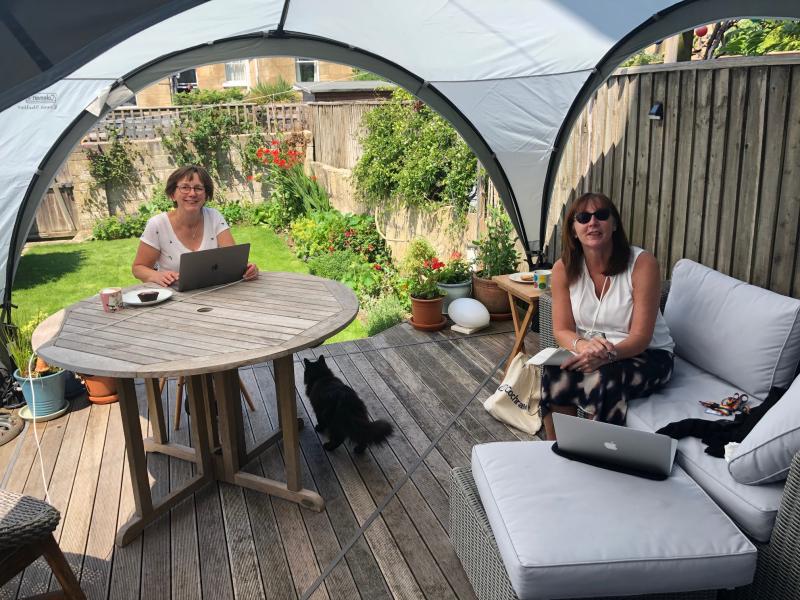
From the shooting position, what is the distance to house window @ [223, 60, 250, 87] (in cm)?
1775

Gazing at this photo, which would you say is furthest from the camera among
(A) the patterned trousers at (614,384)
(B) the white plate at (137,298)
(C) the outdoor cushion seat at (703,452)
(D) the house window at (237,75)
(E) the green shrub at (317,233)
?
(D) the house window at (237,75)

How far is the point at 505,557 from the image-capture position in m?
1.95

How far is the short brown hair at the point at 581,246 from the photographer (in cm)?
305

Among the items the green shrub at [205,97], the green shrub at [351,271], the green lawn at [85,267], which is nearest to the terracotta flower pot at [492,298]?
the green lawn at [85,267]

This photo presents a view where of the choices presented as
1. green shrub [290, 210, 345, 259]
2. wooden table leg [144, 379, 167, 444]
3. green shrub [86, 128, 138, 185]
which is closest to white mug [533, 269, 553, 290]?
wooden table leg [144, 379, 167, 444]

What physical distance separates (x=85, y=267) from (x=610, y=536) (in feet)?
27.1

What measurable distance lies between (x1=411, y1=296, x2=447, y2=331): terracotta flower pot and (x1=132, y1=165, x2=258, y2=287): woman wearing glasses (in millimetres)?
1910

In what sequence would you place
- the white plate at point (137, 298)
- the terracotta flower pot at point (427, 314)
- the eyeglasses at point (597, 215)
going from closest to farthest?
the eyeglasses at point (597, 215) → the white plate at point (137, 298) → the terracotta flower pot at point (427, 314)

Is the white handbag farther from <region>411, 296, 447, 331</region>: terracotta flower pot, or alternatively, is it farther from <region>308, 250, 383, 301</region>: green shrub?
<region>308, 250, 383, 301</region>: green shrub

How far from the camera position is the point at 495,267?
5555mm

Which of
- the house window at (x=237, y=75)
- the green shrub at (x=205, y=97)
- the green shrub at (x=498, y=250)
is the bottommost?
the green shrub at (x=498, y=250)

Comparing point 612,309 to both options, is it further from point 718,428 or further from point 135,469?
point 135,469

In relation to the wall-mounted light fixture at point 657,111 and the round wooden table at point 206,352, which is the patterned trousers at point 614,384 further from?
the wall-mounted light fixture at point 657,111

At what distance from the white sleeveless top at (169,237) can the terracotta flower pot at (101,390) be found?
0.93m
